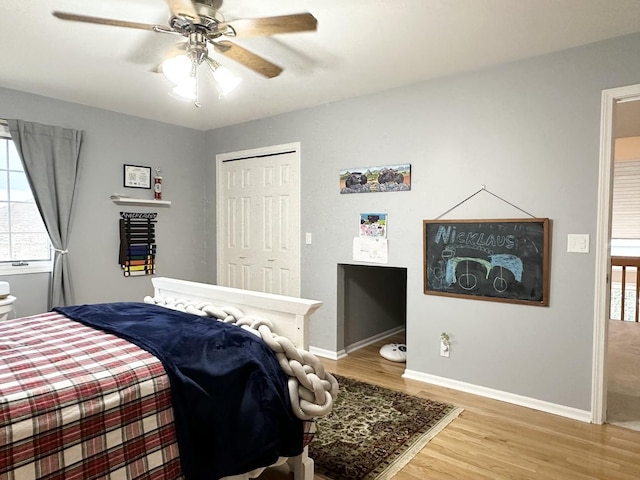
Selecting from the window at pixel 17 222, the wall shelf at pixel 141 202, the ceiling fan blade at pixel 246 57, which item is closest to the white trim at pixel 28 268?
the window at pixel 17 222

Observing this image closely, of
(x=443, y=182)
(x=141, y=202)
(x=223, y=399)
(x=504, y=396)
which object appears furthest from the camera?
(x=141, y=202)

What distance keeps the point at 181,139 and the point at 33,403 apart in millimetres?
3926

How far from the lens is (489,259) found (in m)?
2.99

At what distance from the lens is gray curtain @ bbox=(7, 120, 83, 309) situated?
3.52 meters

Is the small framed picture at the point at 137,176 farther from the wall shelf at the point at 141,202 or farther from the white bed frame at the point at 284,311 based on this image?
the white bed frame at the point at 284,311

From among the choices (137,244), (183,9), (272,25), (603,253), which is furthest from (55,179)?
(603,253)

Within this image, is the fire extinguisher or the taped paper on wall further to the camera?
the fire extinguisher

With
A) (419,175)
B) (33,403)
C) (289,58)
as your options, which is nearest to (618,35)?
(419,175)

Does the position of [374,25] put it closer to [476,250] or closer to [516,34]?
[516,34]

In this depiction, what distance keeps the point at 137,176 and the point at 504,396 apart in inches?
154

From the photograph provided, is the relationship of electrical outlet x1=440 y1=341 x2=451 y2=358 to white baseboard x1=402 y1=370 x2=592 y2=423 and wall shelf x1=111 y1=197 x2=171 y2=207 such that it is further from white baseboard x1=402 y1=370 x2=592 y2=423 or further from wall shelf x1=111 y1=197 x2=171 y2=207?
wall shelf x1=111 y1=197 x2=171 y2=207

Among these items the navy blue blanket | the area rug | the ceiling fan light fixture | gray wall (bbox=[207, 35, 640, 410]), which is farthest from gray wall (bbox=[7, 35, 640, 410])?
the navy blue blanket

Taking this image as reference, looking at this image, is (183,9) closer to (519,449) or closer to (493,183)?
(493,183)

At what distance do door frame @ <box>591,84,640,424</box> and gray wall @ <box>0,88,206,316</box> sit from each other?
3.97 metres
